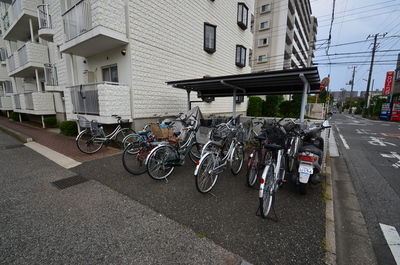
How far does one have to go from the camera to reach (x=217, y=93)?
8.73 m

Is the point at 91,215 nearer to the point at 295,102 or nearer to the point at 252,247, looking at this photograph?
the point at 252,247

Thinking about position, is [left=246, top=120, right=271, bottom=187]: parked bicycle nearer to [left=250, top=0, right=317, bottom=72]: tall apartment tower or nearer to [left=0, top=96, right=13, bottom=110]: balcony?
[left=0, top=96, right=13, bottom=110]: balcony

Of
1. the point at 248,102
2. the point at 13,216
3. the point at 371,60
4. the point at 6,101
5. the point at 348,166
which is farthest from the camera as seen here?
the point at 371,60

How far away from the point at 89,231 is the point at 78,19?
782 cm

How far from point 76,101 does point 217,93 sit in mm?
6302

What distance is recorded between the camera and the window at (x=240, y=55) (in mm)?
13892

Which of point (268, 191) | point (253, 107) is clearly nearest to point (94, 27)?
point (268, 191)

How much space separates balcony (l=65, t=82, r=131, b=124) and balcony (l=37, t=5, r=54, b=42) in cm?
500

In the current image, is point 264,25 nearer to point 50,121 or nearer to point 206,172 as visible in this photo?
point 50,121

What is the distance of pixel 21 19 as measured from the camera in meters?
10.9

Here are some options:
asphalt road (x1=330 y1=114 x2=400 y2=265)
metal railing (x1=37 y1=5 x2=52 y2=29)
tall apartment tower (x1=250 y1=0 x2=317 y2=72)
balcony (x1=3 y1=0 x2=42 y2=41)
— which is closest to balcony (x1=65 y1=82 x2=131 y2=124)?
metal railing (x1=37 y1=5 x2=52 y2=29)

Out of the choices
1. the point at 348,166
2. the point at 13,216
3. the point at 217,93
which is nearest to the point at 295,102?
the point at 217,93

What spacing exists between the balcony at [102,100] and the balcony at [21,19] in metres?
7.65

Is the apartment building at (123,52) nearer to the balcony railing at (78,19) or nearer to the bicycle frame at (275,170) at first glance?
the balcony railing at (78,19)
